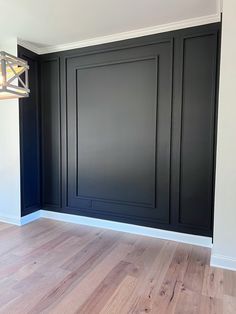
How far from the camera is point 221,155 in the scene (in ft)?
7.39

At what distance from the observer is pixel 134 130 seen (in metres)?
3.09

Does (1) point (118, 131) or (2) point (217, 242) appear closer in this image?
(2) point (217, 242)

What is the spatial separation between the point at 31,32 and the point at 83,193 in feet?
7.52

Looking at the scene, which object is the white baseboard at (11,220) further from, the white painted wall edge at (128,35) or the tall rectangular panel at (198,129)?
the white painted wall edge at (128,35)

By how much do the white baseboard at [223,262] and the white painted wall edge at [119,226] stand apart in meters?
0.45

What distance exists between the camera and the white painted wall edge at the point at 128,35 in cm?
265

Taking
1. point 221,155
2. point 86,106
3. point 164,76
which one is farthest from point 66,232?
point 164,76

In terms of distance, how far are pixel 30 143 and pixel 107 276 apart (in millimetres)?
2282

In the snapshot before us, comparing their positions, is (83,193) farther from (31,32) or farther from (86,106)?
(31,32)

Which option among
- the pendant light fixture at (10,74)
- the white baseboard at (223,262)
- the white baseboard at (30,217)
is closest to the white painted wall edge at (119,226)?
the white baseboard at (30,217)

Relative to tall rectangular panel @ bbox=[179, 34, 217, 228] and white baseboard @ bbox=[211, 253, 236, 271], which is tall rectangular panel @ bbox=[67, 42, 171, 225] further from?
white baseboard @ bbox=[211, 253, 236, 271]

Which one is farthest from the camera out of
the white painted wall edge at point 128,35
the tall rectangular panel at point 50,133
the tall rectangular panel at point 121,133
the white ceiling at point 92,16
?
the tall rectangular panel at point 50,133

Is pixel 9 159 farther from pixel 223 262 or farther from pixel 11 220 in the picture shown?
pixel 223 262

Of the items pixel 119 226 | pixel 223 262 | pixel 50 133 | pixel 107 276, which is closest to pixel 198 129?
pixel 223 262
